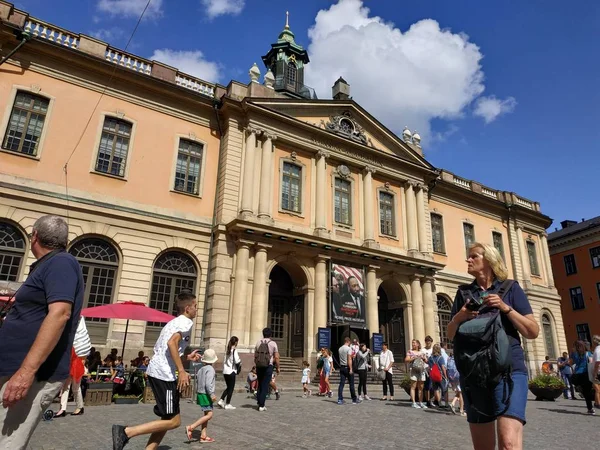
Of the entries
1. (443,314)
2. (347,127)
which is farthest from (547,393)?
(347,127)

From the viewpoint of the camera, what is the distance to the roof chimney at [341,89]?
977 inches

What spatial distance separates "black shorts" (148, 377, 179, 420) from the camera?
445 centimetres

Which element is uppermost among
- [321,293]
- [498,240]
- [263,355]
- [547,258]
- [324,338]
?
[498,240]

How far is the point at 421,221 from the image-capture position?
23.6m

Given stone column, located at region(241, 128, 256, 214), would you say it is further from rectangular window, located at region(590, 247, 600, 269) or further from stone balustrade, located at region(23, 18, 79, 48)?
rectangular window, located at region(590, 247, 600, 269)

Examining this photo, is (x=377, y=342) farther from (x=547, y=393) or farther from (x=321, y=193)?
(x=321, y=193)

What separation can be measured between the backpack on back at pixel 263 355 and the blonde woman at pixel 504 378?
7168 millimetres

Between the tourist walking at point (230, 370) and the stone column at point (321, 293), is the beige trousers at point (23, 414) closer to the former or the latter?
the tourist walking at point (230, 370)

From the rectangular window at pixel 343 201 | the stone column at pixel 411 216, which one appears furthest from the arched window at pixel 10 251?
the stone column at pixel 411 216

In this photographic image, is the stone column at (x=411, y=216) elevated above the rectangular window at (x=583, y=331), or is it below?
above

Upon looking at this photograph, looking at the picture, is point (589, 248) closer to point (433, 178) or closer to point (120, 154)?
point (433, 178)

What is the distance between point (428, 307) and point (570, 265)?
2400cm

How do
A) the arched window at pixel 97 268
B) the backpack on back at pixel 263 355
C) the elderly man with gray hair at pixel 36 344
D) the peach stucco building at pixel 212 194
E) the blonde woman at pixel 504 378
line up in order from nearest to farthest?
the elderly man with gray hair at pixel 36 344
the blonde woman at pixel 504 378
the backpack on back at pixel 263 355
the arched window at pixel 97 268
the peach stucco building at pixel 212 194

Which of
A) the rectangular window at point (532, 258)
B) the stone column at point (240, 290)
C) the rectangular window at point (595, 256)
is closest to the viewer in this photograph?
the stone column at point (240, 290)
